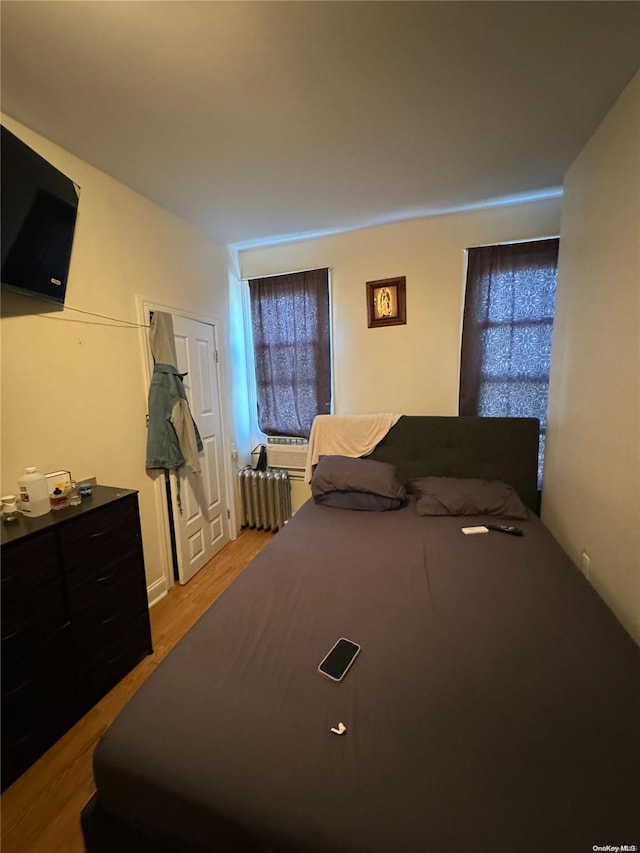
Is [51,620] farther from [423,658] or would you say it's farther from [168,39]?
[168,39]

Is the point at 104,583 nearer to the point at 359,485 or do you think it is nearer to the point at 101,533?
the point at 101,533

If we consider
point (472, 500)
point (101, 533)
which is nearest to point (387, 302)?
point (472, 500)

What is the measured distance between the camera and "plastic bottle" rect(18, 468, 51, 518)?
1398 millimetres

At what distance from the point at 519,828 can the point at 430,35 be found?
7.19 feet

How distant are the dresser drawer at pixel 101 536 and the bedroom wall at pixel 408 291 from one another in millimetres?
1842

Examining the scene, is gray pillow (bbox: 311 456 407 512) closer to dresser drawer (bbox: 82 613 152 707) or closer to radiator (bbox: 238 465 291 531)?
radiator (bbox: 238 465 291 531)

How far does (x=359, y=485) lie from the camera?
2.16 m

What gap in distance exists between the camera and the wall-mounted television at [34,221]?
1258 mm

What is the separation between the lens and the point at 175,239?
2352 millimetres

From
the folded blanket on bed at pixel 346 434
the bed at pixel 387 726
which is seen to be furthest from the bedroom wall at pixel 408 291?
the bed at pixel 387 726

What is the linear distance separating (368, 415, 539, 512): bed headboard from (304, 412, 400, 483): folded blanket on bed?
6 centimetres

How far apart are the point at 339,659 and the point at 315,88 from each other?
2125mm

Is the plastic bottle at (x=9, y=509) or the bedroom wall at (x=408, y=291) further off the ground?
the bedroom wall at (x=408, y=291)

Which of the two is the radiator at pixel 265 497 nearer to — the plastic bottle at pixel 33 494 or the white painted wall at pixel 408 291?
the white painted wall at pixel 408 291
